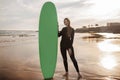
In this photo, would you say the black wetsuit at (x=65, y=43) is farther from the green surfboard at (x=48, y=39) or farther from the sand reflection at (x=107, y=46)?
the sand reflection at (x=107, y=46)

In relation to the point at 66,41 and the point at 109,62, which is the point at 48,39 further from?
the point at 109,62

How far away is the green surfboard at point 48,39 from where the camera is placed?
4.31 meters

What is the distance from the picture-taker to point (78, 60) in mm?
4168

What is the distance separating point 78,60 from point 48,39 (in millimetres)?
551

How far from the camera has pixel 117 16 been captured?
3.96 meters

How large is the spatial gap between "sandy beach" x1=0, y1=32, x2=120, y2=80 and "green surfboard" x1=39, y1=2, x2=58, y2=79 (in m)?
0.09

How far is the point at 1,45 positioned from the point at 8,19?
1.65 ft

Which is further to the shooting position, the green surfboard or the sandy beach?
the green surfboard

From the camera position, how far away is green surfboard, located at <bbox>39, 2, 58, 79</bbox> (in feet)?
14.1

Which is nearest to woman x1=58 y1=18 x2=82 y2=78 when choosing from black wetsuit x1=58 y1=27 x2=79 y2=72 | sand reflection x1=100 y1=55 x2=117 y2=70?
black wetsuit x1=58 y1=27 x2=79 y2=72

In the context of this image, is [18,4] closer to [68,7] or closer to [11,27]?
[11,27]

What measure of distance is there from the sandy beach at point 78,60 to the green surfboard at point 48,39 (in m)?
0.09

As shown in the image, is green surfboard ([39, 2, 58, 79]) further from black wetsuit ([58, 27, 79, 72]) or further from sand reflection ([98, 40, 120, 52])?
sand reflection ([98, 40, 120, 52])

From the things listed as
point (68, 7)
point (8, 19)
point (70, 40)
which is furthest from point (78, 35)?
point (8, 19)
